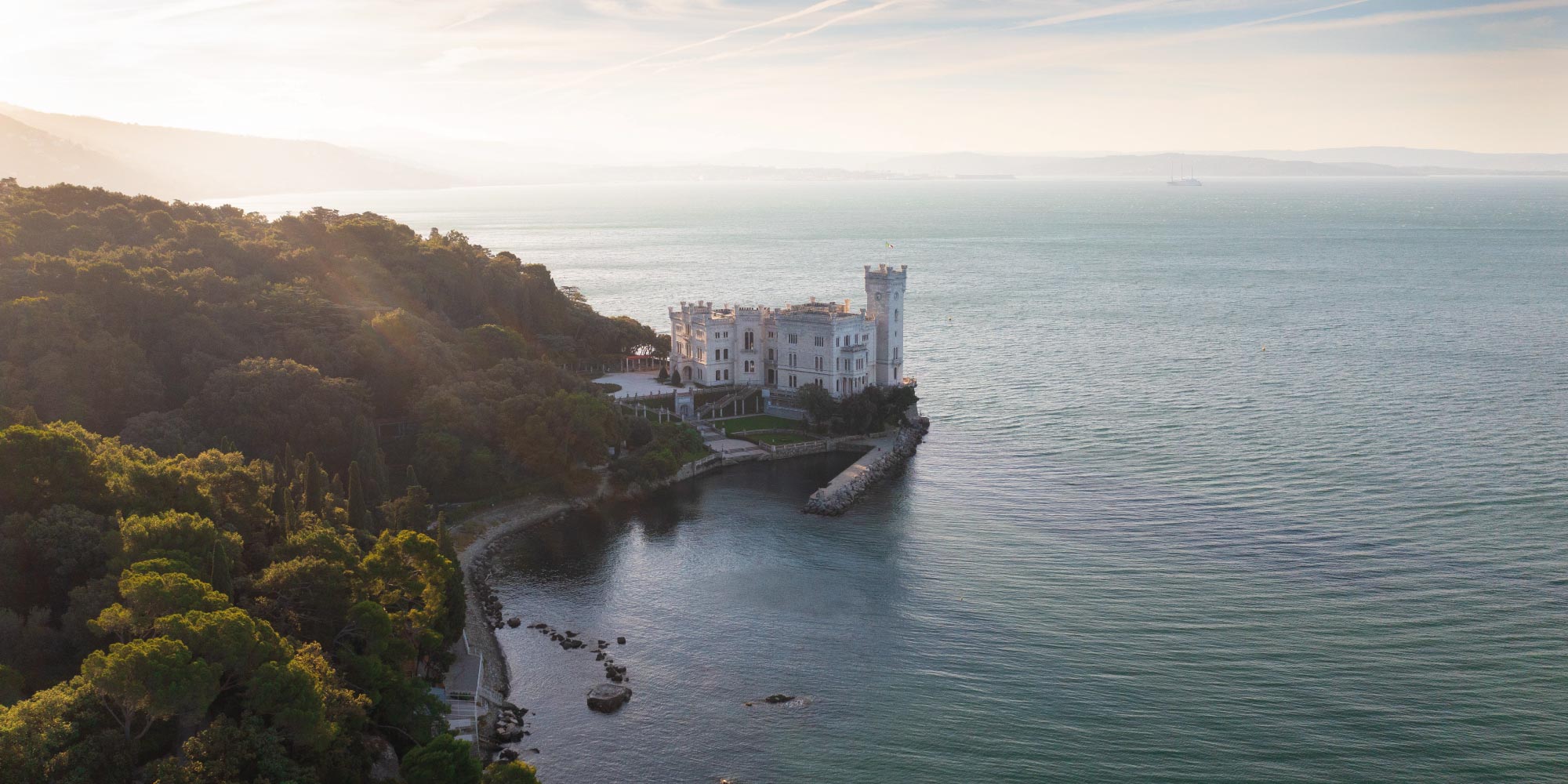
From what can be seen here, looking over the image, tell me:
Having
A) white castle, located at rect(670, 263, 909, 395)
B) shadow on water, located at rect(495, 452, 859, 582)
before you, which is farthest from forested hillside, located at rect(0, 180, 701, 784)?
white castle, located at rect(670, 263, 909, 395)

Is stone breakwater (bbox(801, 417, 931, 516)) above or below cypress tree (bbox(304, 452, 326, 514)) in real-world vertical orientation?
below

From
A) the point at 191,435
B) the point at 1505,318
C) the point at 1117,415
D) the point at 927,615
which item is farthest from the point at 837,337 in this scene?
the point at 1505,318

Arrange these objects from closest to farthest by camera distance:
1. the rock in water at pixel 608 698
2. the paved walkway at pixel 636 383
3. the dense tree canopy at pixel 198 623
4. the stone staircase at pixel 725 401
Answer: the dense tree canopy at pixel 198 623 → the rock in water at pixel 608 698 → the stone staircase at pixel 725 401 → the paved walkway at pixel 636 383

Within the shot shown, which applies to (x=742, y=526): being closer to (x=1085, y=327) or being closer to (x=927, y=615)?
(x=927, y=615)

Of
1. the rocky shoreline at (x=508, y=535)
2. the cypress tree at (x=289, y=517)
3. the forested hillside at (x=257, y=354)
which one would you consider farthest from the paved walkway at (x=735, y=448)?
the cypress tree at (x=289, y=517)

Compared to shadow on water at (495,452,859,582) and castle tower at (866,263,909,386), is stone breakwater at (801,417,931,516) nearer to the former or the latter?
shadow on water at (495,452,859,582)

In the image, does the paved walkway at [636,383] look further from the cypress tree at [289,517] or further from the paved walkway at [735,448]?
the cypress tree at [289,517]
